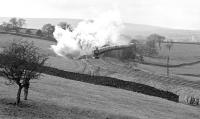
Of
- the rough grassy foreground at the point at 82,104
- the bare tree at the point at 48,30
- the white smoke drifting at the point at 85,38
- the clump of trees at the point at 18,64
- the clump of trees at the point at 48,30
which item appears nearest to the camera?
the rough grassy foreground at the point at 82,104

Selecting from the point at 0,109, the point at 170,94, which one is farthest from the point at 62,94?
the point at 170,94

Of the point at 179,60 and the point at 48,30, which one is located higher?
the point at 48,30

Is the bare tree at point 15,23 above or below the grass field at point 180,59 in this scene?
above

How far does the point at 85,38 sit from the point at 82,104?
205 ft

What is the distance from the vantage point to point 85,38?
10275 centimetres

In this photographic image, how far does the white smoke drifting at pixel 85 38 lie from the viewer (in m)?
97.2

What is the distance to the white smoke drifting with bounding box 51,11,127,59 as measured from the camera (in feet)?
319

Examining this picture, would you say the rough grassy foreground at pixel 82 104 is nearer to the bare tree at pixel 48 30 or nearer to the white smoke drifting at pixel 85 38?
the white smoke drifting at pixel 85 38

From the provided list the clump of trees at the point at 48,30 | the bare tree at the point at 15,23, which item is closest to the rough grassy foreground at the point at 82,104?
the bare tree at the point at 15,23

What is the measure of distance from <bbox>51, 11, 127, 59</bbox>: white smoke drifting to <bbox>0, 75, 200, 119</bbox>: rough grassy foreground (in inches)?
1575

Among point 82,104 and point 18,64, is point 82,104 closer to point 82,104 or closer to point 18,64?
→ point 82,104

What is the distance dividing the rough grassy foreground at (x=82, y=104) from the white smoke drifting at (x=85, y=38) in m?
40.0

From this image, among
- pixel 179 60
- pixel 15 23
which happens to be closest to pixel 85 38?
pixel 179 60

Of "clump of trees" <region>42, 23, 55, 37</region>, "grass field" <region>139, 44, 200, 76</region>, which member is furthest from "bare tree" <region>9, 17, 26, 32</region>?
"grass field" <region>139, 44, 200, 76</region>
